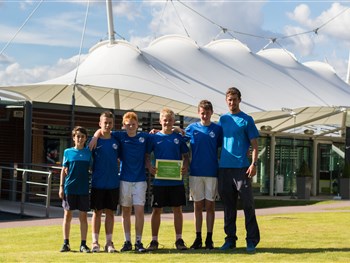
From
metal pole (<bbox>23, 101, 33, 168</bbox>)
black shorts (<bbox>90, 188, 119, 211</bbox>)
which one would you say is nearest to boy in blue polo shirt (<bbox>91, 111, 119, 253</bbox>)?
black shorts (<bbox>90, 188, 119, 211</bbox>)

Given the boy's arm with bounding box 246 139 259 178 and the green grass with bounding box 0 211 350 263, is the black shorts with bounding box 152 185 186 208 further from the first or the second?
the boy's arm with bounding box 246 139 259 178

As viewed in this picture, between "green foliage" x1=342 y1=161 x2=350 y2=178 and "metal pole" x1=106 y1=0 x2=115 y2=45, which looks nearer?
"metal pole" x1=106 y1=0 x2=115 y2=45

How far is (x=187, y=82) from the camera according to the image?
27.1 m

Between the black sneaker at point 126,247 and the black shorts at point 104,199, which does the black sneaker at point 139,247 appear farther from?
the black shorts at point 104,199

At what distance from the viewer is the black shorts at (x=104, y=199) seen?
10.2m

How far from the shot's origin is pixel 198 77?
2773cm

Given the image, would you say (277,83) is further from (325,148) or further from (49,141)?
(49,141)

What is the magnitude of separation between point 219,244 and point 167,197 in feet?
4.70

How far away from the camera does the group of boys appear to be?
1027cm

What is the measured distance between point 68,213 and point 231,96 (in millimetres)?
2528

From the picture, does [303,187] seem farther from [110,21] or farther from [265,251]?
[265,251]

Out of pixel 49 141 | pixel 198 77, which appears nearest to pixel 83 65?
pixel 198 77

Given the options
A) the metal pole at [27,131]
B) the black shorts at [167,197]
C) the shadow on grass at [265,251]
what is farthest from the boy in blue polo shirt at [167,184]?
the metal pole at [27,131]

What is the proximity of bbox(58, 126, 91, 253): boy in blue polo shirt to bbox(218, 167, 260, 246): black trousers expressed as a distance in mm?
1702
